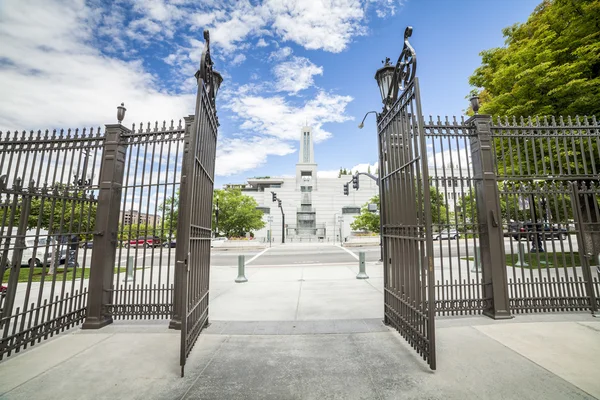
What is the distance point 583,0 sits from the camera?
9773 millimetres

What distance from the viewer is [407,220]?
14.0ft

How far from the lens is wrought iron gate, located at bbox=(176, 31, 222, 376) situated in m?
3.64

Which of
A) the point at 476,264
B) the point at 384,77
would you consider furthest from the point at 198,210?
the point at 476,264

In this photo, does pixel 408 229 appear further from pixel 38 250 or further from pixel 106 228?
pixel 38 250

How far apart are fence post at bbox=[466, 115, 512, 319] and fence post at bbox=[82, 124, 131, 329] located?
7144 mm

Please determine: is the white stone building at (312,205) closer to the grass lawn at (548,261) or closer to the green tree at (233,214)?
the green tree at (233,214)

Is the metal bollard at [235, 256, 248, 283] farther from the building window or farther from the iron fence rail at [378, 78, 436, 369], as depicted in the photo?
the building window

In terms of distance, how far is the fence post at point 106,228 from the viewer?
5.10 m

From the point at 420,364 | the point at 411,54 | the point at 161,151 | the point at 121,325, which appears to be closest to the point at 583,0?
the point at 411,54

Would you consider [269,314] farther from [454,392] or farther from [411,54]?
[411,54]

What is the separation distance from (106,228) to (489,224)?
7.36 metres

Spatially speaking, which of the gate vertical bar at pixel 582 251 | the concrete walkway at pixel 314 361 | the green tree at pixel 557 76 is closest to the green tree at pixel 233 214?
the green tree at pixel 557 76

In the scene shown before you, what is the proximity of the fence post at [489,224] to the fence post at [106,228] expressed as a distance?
7.14m

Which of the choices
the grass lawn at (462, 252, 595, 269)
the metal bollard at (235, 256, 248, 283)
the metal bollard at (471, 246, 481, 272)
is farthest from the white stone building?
the metal bollard at (235, 256, 248, 283)
